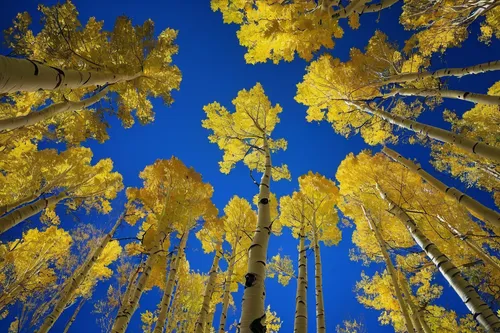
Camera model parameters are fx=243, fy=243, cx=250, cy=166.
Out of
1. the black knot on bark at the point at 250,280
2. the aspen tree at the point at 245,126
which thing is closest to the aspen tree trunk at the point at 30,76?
the black knot on bark at the point at 250,280

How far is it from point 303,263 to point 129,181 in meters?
106

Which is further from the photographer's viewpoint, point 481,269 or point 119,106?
point 119,106

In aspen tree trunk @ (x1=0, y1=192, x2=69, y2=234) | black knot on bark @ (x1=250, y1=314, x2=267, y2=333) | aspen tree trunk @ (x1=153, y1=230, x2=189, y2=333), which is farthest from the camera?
aspen tree trunk @ (x1=153, y1=230, x2=189, y2=333)

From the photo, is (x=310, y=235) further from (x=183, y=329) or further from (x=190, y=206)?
(x=183, y=329)

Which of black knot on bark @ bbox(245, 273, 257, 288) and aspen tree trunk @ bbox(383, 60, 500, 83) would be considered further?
aspen tree trunk @ bbox(383, 60, 500, 83)

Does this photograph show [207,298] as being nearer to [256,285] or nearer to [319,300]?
[319,300]

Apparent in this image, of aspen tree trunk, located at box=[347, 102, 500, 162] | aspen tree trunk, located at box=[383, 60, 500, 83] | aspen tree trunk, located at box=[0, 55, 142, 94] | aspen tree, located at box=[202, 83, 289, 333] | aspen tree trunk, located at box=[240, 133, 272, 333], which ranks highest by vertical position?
aspen tree, located at box=[202, 83, 289, 333]

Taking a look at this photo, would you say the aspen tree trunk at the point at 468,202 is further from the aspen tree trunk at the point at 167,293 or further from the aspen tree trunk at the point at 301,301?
the aspen tree trunk at the point at 167,293

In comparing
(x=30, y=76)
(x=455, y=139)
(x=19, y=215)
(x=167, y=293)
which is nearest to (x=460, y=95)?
(x=455, y=139)

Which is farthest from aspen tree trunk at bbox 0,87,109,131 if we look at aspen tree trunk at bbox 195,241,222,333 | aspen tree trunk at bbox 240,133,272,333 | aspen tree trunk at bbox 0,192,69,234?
aspen tree trunk at bbox 195,241,222,333

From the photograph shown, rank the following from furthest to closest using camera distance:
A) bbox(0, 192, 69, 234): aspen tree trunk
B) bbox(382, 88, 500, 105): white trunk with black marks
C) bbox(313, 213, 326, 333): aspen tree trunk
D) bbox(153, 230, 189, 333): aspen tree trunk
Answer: bbox(153, 230, 189, 333): aspen tree trunk → bbox(313, 213, 326, 333): aspen tree trunk → bbox(0, 192, 69, 234): aspen tree trunk → bbox(382, 88, 500, 105): white trunk with black marks

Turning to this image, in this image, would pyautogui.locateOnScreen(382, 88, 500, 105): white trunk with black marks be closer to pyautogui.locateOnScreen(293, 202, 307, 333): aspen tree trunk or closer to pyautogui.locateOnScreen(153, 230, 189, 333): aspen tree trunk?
pyautogui.locateOnScreen(293, 202, 307, 333): aspen tree trunk

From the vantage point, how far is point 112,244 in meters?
12.6

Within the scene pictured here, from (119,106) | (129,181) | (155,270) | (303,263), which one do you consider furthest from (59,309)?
(129,181)
